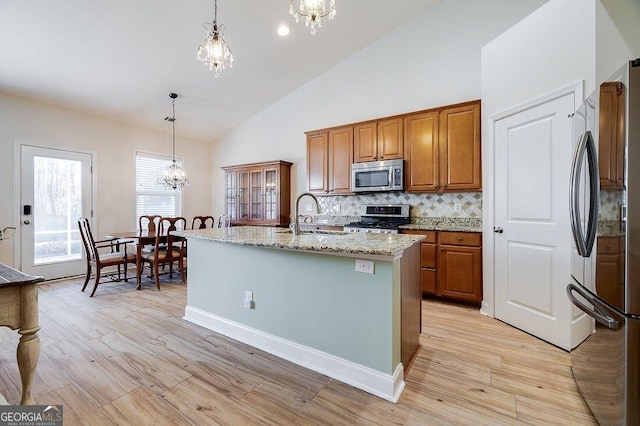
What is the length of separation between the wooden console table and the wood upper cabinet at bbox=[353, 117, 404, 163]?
3.66m

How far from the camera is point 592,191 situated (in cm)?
152

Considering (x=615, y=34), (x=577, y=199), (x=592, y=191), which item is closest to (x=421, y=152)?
(x=615, y=34)

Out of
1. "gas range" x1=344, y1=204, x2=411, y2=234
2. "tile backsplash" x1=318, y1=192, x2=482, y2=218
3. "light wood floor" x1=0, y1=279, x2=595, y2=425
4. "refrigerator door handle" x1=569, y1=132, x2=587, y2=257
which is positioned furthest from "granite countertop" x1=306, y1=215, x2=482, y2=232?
"refrigerator door handle" x1=569, y1=132, x2=587, y2=257

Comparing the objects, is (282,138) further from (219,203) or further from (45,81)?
(45,81)

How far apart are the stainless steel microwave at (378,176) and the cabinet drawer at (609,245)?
241 cm

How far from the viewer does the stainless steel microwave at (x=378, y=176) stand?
12.5 ft

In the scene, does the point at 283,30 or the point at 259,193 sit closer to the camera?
the point at 283,30

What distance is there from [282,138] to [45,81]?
11.3 ft

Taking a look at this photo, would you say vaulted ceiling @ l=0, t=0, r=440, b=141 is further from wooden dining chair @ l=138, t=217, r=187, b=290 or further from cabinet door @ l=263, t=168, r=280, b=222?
wooden dining chair @ l=138, t=217, r=187, b=290

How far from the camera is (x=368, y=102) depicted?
4469 mm

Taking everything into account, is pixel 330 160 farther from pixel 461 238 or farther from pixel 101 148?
pixel 101 148

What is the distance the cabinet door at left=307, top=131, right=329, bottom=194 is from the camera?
457cm

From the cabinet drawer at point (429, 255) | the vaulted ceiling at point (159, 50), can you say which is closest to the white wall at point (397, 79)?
the vaulted ceiling at point (159, 50)

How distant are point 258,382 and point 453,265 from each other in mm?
2512
